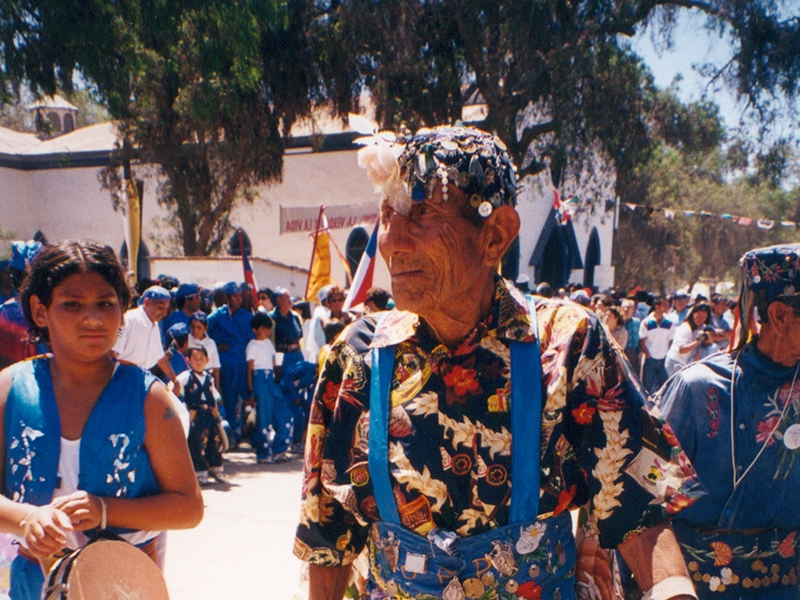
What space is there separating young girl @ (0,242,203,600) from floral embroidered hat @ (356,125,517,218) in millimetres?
999

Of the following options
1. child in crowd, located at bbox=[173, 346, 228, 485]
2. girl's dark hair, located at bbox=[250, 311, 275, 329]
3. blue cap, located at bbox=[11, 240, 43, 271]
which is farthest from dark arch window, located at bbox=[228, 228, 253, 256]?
blue cap, located at bbox=[11, 240, 43, 271]

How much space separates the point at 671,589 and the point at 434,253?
85 cm

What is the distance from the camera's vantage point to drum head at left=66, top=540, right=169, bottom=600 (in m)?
2.03

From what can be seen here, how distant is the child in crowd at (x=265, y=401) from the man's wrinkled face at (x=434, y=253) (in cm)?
747

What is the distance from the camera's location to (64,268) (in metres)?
2.42

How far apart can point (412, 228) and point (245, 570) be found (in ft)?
13.8

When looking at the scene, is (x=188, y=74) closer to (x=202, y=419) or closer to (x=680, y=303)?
(x=680, y=303)

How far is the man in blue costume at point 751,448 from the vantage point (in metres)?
2.72

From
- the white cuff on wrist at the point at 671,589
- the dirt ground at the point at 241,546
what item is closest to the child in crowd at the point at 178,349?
the dirt ground at the point at 241,546

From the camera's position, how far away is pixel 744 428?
9.22ft

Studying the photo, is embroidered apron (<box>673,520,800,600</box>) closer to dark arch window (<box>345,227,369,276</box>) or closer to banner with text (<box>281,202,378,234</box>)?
banner with text (<box>281,202,378,234</box>)

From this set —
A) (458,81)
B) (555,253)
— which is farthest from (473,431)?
(555,253)

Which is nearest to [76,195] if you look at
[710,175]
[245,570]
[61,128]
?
[61,128]

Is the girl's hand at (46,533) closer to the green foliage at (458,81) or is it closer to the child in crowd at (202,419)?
the child in crowd at (202,419)
